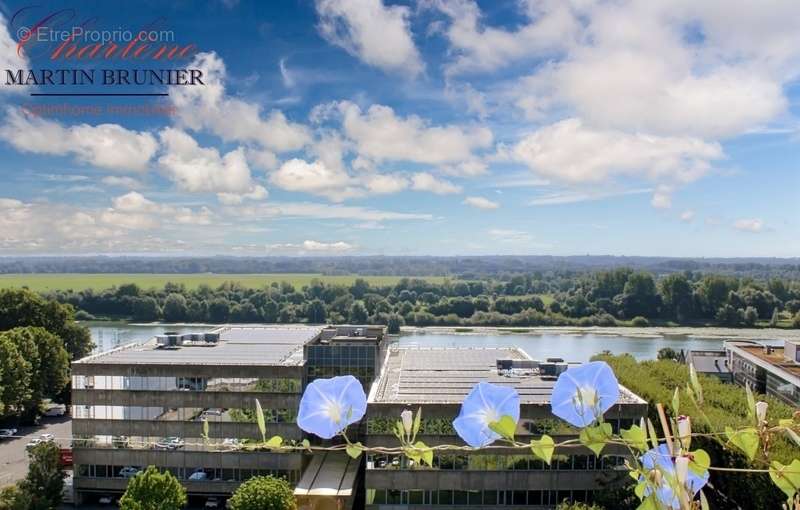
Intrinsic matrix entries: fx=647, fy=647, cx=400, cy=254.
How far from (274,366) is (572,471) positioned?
28.4 feet

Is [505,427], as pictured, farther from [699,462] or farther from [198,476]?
[198,476]

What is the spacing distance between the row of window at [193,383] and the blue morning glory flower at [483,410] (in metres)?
17.6

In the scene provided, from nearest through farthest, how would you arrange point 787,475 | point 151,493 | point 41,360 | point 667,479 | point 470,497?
point 787,475 < point 667,479 < point 151,493 < point 470,497 < point 41,360

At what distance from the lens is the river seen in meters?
48.6

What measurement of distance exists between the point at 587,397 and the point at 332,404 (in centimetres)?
68

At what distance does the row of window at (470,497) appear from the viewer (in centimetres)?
1650

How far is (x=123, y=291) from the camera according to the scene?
6606 cm

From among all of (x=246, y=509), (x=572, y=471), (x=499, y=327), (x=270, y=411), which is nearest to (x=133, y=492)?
(x=246, y=509)

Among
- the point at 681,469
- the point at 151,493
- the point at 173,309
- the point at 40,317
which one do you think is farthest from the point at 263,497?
the point at 173,309

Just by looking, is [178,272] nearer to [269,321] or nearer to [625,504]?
[269,321]

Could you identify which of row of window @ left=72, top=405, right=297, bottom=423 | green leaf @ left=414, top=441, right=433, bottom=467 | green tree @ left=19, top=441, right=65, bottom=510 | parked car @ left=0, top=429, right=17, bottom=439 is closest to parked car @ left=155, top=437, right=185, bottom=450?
row of window @ left=72, top=405, right=297, bottom=423

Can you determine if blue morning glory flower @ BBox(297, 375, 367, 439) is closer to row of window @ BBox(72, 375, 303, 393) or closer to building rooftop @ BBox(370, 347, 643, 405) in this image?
building rooftop @ BBox(370, 347, 643, 405)

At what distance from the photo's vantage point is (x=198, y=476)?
61.5ft

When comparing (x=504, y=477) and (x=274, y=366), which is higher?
(x=274, y=366)
